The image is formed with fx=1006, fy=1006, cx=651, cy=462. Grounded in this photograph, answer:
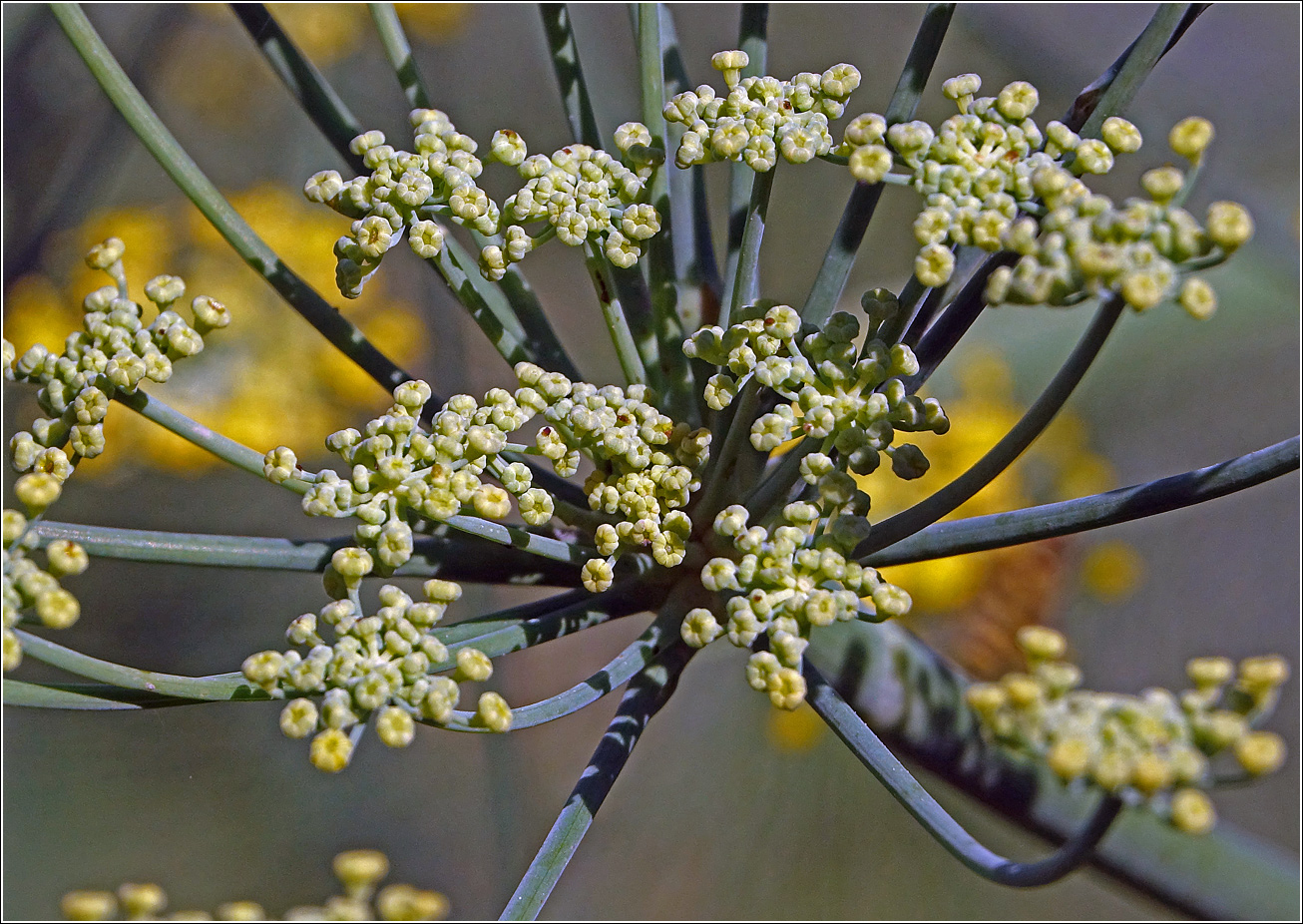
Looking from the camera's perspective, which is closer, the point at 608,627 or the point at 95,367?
the point at 95,367

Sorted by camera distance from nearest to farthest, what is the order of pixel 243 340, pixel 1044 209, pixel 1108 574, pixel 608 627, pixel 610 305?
1. pixel 1044 209
2. pixel 610 305
3. pixel 243 340
4. pixel 1108 574
5. pixel 608 627

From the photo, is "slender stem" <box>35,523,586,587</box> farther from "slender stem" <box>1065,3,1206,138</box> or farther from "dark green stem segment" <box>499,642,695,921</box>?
"slender stem" <box>1065,3,1206,138</box>

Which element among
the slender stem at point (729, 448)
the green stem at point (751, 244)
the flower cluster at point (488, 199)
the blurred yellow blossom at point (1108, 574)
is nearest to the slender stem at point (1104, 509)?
the slender stem at point (729, 448)

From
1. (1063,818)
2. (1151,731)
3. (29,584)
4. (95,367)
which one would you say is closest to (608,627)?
(1063,818)

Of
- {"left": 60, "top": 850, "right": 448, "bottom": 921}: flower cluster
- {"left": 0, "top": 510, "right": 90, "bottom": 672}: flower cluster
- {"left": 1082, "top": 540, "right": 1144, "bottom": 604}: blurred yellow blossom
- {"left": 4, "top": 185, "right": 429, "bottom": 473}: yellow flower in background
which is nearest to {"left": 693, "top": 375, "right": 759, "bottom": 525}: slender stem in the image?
{"left": 60, "top": 850, "right": 448, "bottom": 921}: flower cluster

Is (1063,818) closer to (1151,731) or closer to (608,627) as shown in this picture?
(1151,731)
